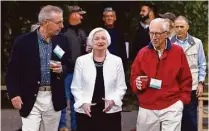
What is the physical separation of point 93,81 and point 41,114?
67 cm

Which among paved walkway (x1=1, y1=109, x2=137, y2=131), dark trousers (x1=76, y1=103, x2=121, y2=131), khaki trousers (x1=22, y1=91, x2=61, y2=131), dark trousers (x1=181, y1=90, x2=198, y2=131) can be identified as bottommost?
paved walkway (x1=1, y1=109, x2=137, y2=131)

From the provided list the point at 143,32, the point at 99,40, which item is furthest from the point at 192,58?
the point at 99,40

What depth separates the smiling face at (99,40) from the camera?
567 cm

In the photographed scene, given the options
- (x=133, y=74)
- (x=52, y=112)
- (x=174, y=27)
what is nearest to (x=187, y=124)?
(x=174, y=27)

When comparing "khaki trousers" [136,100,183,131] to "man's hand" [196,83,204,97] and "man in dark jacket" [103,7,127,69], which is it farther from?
"man in dark jacket" [103,7,127,69]

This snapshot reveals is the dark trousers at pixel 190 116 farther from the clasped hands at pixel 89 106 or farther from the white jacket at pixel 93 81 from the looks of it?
the clasped hands at pixel 89 106

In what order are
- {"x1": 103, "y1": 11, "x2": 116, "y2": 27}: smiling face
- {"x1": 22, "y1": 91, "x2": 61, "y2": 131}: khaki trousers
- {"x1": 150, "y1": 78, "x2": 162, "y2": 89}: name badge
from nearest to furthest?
1. {"x1": 150, "y1": 78, "x2": 162, "y2": 89}: name badge
2. {"x1": 22, "y1": 91, "x2": 61, "y2": 131}: khaki trousers
3. {"x1": 103, "y1": 11, "x2": 116, "y2": 27}: smiling face

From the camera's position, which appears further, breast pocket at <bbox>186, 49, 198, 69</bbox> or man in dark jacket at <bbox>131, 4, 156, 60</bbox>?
man in dark jacket at <bbox>131, 4, 156, 60</bbox>

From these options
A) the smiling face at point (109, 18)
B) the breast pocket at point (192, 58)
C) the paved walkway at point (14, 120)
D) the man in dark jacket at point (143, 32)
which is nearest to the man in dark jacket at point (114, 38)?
the smiling face at point (109, 18)

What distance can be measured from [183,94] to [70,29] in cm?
302

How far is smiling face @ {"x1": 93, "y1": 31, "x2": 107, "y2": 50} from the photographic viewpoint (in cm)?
567

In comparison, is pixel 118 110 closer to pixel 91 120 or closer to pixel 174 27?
pixel 91 120

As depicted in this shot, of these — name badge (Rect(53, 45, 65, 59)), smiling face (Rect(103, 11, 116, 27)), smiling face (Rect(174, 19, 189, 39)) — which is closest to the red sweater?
name badge (Rect(53, 45, 65, 59))

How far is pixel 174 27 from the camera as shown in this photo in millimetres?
6711
